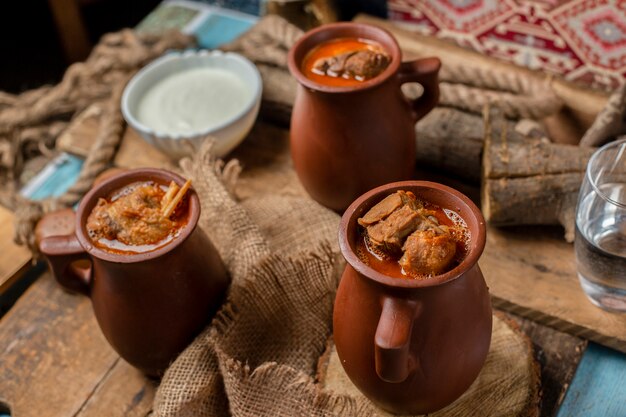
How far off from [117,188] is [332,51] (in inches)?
16.2

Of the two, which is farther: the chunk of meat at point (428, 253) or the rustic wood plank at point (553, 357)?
the rustic wood plank at point (553, 357)

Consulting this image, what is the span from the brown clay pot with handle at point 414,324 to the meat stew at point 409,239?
1 cm

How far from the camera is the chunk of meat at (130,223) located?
929 mm

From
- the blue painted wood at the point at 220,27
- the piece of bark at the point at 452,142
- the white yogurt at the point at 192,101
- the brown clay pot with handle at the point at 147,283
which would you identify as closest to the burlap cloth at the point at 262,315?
the brown clay pot with handle at the point at 147,283

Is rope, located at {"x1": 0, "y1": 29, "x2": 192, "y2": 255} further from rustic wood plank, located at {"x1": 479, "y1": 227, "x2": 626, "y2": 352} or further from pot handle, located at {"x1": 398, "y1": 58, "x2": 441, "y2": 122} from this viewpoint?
rustic wood plank, located at {"x1": 479, "y1": 227, "x2": 626, "y2": 352}

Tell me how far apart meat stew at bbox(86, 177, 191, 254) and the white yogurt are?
1.18ft

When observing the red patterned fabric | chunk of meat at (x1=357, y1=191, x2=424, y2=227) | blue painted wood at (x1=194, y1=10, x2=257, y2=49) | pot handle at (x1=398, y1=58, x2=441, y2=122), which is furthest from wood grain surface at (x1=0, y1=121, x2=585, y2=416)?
blue painted wood at (x1=194, y1=10, x2=257, y2=49)

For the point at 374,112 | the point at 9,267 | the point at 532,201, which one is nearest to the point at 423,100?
the point at 374,112

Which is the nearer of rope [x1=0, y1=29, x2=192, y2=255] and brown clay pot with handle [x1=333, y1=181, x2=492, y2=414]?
brown clay pot with handle [x1=333, y1=181, x2=492, y2=414]

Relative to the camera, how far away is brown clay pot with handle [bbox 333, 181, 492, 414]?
77 cm

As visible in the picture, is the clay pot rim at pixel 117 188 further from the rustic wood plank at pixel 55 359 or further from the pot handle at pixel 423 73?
the pot handle at pixel 423 73

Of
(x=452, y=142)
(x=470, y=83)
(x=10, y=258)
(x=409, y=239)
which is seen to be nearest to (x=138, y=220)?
(x=409, y=239)

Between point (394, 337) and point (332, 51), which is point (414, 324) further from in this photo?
point (332, 51)

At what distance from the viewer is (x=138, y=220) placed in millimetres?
935
